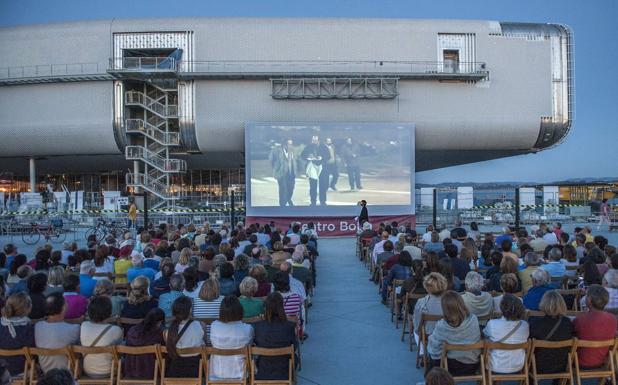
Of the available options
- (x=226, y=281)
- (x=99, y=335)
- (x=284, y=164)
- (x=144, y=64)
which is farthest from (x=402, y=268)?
(x=144, y=64)

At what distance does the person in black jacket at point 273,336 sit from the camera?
4.68m

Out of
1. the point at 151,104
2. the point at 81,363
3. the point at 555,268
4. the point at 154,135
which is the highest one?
the point at 151,104

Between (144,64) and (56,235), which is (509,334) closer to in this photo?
(56,235)

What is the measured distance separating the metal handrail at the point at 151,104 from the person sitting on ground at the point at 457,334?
25786 millimetres

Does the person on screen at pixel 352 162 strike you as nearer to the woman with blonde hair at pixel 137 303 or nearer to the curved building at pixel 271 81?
the curved building at pixel 271 81

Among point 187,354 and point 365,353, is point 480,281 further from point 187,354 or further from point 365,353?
point 187,354

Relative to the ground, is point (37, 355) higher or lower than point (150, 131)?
lower

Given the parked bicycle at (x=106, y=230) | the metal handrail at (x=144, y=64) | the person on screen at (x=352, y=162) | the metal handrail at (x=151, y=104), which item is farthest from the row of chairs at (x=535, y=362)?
the metal handrail at (x=151, y=104)

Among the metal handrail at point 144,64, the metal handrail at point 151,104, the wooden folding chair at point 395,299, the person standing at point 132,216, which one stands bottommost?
the wooden folding chair at point 395,299

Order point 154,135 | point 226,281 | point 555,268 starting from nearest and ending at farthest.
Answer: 1. point 226,281
2. point 555,268
3. point 154,135

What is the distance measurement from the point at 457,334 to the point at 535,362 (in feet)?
2.72

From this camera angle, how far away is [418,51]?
2730cm

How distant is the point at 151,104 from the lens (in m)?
28.2

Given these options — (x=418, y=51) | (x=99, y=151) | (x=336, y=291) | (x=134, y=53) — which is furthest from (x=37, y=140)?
(x=336, y=291)
